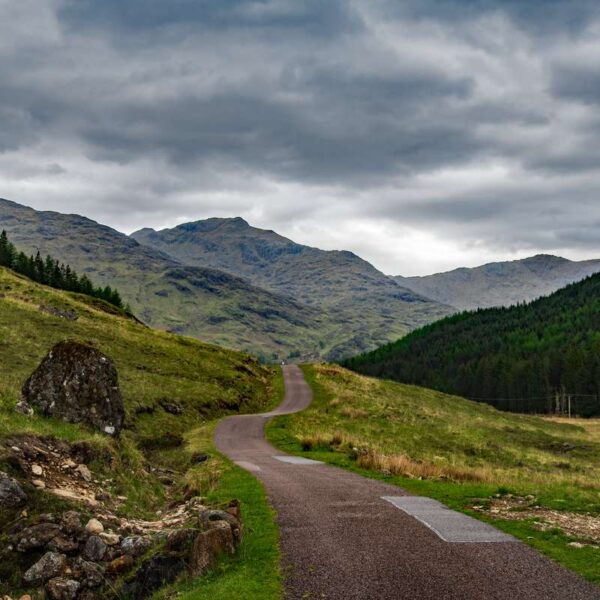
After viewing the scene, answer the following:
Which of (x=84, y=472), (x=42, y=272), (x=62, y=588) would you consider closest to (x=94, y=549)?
(x=62, y=588)

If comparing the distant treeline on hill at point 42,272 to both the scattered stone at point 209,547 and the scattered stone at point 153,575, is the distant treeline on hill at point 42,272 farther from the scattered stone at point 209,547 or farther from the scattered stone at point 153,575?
the scattered stone at point 209,547

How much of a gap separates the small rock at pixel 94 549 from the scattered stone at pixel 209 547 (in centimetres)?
256

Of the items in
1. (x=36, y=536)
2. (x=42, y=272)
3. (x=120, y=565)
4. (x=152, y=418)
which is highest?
(x=42, y=272)

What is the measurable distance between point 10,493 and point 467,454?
123ft

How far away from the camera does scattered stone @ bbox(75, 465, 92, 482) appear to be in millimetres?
16438

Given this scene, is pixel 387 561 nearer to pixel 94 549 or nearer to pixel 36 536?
pixel 94 549

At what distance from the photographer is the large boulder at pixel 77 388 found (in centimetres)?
2114

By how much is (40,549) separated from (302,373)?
8717 centimetres

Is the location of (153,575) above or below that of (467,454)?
above

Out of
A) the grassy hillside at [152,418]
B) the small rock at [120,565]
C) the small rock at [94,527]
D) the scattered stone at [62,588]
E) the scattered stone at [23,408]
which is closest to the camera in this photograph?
the scattered stone at [62,588]

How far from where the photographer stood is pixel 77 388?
71.3ft

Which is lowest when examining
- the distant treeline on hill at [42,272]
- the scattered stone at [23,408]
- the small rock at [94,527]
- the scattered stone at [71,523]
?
the small rock at [94,527]

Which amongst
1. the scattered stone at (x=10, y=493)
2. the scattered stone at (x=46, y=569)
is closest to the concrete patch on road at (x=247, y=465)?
the scattered stone at (x=10, y=493)

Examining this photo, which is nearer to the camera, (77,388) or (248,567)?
(248,567)
